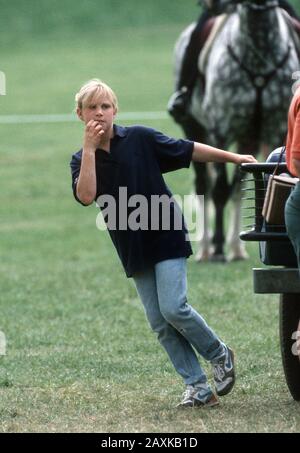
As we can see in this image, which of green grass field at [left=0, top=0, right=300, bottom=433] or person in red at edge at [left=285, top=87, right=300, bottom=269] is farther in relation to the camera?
green grass field at [left=0, top=0, right=300, bottom=433]

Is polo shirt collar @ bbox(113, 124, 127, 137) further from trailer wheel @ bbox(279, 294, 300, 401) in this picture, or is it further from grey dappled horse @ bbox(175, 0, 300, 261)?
grey dappled horse @ bbox(175, 0, 300, 261)

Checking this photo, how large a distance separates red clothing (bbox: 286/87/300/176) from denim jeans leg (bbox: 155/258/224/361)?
3.04 ft

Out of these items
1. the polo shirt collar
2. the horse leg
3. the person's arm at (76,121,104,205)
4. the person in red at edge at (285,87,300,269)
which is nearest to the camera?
the person in red at edge at (285,87,300,269)

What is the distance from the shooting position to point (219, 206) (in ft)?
45.6

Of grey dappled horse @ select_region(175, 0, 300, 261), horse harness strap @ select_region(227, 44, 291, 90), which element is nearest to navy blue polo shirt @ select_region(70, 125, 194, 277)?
grey dappled horse @ select_region(175, 0, 300, 261)

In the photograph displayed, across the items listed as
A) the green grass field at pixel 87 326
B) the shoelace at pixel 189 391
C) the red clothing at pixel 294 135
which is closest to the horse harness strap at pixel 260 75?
the green grass field at pixel 87 326

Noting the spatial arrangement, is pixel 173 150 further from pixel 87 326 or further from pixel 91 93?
pixel 87 326

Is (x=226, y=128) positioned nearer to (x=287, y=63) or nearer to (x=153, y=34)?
(x=287, y=63)

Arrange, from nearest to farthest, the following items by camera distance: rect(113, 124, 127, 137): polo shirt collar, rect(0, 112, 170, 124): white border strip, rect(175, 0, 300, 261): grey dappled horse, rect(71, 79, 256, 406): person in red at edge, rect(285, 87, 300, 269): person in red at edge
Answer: rect(285, 87, 300, 269): person in red at edge, rect(71, 79, 256, 406): person in red at edge, rect(113, 124, 127, 137): polo shirt collar, rect(175, 0, 300, 261): grey dappled horse, rect(0, 112, 170, 124): white border strip

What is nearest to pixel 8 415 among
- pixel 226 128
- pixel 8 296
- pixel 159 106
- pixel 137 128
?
pixel 137 128

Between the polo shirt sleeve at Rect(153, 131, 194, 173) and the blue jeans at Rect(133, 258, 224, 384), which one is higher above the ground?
the polo shirt sleeve at Rect(153, 131, 194, 173)

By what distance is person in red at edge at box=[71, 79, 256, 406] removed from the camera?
6.62 m

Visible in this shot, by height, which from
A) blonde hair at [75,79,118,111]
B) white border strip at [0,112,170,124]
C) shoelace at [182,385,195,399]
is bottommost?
white border strip at [0,112,170,124]

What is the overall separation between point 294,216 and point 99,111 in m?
1.16
